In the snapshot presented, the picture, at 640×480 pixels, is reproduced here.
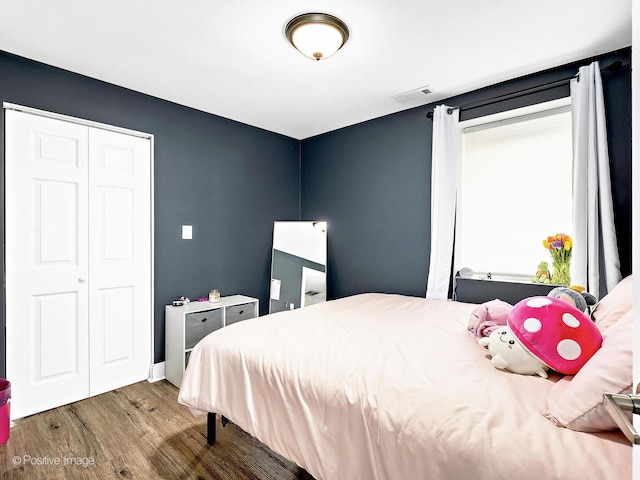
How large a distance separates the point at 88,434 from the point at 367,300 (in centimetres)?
212

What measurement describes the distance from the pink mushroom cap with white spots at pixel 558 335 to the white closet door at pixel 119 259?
2.87 meters

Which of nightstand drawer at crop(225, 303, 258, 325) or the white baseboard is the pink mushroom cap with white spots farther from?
the white baseboard

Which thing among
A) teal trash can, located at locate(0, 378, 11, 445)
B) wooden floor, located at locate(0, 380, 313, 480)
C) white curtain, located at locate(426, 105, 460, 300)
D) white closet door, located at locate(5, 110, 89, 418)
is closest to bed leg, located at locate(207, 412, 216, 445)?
wooden floor, located at locate(0, 380, 313, 480)

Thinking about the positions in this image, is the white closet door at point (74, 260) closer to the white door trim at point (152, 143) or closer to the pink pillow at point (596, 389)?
the white door trim at point (152, 143)

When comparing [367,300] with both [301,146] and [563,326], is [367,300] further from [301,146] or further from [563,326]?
[301,146]

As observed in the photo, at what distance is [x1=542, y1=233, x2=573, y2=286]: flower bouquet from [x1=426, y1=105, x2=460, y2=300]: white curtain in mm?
741

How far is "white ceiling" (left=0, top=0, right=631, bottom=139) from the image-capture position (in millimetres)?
1866

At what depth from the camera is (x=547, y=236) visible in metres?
2.67

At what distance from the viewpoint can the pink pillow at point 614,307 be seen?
1.42m

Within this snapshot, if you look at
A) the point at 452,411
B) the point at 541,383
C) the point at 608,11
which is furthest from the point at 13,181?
the point at 608,11

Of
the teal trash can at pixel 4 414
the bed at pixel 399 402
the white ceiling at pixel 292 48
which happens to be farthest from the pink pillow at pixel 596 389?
the teal trash can at pixel 4 414

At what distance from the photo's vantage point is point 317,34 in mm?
2004

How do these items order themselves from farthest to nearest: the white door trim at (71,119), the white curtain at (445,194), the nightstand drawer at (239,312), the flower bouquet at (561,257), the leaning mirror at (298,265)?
the leaning mirror at (298,265) → the nightstand drawer at (239,312) → the white curtain at (445,194) → the flower bouquet at (561,257) → the white door trim at (71,119)

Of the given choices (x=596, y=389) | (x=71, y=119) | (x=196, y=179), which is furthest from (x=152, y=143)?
(x=596, y=389)
